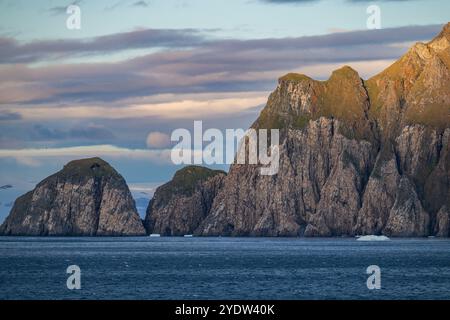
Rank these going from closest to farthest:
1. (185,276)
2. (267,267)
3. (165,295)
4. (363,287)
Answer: (165,295), (363,287), (185,276), (267,267)

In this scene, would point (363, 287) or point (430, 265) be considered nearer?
point (363, 287)

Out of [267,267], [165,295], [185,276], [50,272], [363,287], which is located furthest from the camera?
[267,267]

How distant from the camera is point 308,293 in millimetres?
121062
